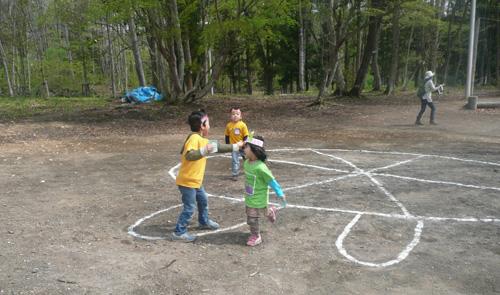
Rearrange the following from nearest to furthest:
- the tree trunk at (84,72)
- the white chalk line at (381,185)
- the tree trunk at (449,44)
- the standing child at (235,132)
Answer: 1. the white chalk line at (381,185)
2. the standing child at (235,132)
3. the tree trunk at (449,44)
4. the tree trunk at (84,72)

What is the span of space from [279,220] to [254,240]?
961 millimetres

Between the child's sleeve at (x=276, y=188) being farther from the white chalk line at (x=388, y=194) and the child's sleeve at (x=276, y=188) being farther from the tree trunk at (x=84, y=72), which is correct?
the tree trunk at (x=84, y=72)

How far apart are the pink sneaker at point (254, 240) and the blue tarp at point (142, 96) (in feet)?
62.5

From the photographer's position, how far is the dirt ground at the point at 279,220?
16.1 feet

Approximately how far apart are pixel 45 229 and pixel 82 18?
28011mm

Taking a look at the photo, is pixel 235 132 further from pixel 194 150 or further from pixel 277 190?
pixel 277 190

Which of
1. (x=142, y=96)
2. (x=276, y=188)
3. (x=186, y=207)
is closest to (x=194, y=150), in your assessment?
(x=186, y=207)

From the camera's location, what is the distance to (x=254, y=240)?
19.1 feet

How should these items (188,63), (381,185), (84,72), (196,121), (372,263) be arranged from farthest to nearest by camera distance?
(84,72), (188,63), (381,185), (196,121), (372,263)

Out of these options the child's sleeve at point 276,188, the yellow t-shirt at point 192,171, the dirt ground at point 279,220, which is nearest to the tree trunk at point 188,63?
the dirt ground at point 279,220

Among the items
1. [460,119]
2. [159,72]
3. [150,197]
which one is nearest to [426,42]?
[460,119]

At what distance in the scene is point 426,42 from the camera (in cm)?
3753

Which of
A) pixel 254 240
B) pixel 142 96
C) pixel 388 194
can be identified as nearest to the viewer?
pixel 254 240

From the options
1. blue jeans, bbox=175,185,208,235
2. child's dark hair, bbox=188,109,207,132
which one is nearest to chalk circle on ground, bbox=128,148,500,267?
blue jeans, bbox=175,185,208,235
